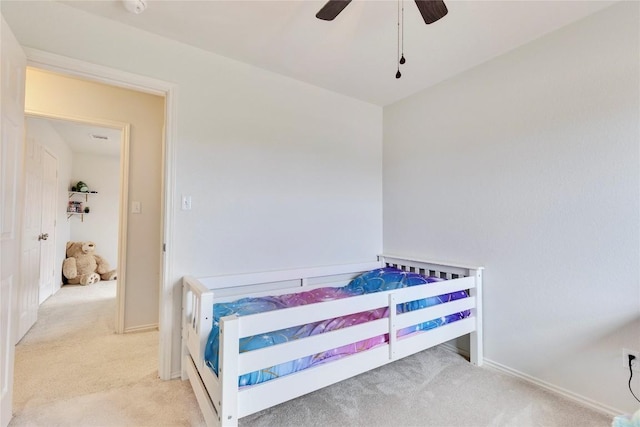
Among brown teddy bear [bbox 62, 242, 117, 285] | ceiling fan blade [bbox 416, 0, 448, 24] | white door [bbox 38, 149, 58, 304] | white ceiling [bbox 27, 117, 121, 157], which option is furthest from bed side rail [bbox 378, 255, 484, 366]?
brown teddy bear [bbox 62, 242, 117, 285]

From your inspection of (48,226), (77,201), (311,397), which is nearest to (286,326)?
(311,397)

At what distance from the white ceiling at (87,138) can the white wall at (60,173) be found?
71 mm

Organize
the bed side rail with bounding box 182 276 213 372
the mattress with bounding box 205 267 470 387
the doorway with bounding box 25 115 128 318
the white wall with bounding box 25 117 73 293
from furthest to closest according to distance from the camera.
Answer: the doorway with bounding box 25 115 128 318
the white wall with bounding box 25 117 73 293
the bed side rail with bounding box 182 276 213 372
the mattress with bounding box 205 267 470 387

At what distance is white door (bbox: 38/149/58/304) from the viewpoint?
346 cm

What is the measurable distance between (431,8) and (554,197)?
1431 mm

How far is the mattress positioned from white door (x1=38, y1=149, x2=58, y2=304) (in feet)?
10.3

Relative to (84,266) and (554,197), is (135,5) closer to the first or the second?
(554,197)

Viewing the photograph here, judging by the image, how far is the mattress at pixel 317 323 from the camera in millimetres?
1335

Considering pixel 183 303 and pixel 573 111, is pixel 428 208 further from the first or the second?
pixel 183 303

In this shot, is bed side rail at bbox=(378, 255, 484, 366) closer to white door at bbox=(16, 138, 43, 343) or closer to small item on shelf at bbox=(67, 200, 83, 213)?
white door at bbox=(16, 138, 43, 343)

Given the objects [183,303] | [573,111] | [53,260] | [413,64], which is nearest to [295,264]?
[183,303]

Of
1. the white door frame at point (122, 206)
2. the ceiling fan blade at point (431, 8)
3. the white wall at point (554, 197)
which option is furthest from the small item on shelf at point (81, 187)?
the ceiling fan blade at point (431, 8)

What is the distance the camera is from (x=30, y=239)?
292 centimetres

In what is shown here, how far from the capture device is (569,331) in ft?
5.79
